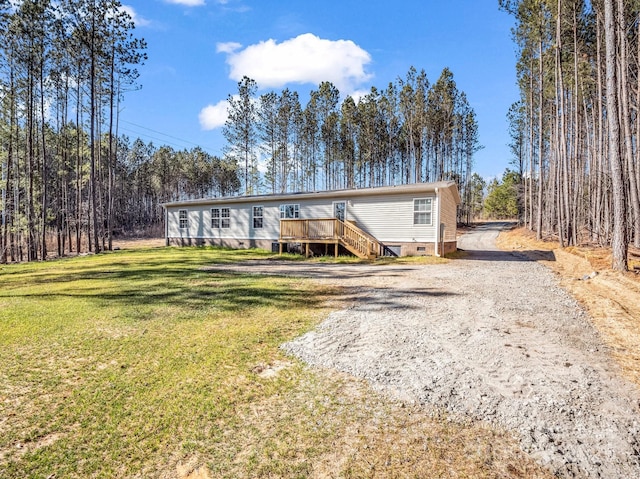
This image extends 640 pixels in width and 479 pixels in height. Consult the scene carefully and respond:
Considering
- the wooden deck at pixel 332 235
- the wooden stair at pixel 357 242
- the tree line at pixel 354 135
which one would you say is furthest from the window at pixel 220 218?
the tree line at pixel 354 135

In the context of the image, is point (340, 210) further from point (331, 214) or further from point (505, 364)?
point (505, 364)

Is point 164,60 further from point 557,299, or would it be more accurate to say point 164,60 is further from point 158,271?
point 557,299

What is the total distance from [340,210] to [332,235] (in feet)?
6.38

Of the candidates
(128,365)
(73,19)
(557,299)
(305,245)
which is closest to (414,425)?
(128,365)

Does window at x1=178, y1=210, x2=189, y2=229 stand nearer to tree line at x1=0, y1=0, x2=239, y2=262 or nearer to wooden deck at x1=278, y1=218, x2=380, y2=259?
tree line at x1=0, y1=0, x2=239, y2=262

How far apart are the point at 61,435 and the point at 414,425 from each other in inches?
110

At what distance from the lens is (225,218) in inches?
825

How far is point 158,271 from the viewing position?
11.0 m

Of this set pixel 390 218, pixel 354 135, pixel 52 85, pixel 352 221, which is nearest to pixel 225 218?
pixel 352 221

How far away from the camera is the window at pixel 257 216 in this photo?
63.3 ft

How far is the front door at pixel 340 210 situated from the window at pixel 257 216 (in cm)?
492

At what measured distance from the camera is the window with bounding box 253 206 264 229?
19281 mm

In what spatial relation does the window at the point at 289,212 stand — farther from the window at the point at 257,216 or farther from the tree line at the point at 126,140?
the tree line at the point at 126,140

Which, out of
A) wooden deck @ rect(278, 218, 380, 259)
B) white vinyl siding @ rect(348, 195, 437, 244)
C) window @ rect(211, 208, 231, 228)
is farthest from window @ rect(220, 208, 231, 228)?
white vinyl siding @ rect(348, 195, 437, 244)
